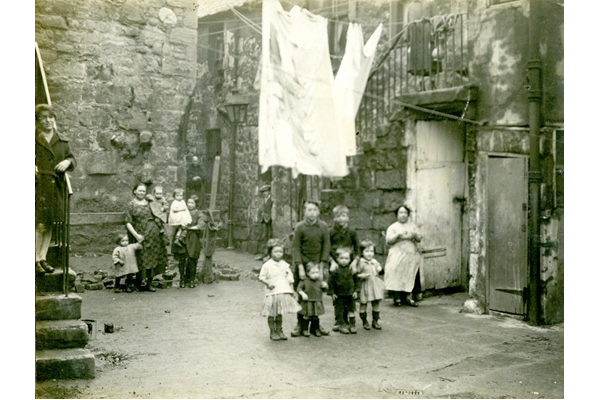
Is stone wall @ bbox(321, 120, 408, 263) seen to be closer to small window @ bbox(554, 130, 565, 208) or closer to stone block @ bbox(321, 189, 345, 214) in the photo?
stone block @ bbox(321, 189, 345, 214)

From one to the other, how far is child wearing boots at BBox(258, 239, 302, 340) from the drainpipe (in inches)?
119

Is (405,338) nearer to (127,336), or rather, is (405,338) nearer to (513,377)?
(513,377)

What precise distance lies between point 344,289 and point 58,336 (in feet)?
10.8

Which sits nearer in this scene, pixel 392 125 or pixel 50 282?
pixel 50 282

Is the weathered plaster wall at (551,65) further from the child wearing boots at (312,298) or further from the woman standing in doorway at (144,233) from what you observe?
the woman standing in doorway at (144,233)

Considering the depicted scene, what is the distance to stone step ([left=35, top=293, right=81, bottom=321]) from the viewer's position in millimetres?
5812

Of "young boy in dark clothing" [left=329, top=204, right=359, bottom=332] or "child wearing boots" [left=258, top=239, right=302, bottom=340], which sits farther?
"young boy in dark clothing" [left=329, top=204, right=359, bottom=332]

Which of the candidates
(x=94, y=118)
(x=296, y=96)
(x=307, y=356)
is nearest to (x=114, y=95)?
(x=94, y=118)

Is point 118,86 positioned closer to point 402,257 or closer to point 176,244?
point 176,244

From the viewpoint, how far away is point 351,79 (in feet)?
30.5

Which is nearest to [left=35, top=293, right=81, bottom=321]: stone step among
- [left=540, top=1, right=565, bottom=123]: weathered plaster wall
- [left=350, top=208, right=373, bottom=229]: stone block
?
[left=350, top=208, right=373, bottom=229]: stone block

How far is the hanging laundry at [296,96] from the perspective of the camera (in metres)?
7.72

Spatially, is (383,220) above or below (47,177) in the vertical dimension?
below
